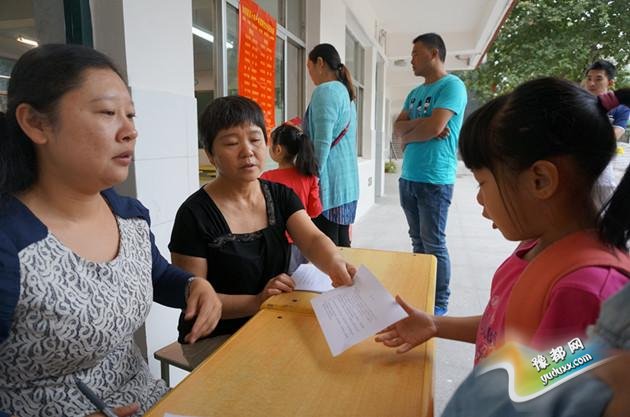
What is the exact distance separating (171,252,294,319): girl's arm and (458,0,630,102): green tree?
7.63m

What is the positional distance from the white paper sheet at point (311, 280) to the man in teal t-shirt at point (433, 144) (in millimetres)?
1230

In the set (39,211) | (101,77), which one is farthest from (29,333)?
(101,77)

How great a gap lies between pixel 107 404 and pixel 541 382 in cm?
87

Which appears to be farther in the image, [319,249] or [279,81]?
[279,81]

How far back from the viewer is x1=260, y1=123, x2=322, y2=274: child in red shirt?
85.8 inches

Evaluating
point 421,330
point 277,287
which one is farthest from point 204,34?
point 421,330

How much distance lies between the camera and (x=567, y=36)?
8266mm

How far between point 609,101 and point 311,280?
891 mm

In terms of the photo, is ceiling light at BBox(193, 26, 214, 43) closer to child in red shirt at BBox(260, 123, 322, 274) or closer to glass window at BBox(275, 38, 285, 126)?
child in red shirt at BBox(260, 123, 322, 274)

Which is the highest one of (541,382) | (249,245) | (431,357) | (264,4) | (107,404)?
(264,4)

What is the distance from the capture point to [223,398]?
73cm

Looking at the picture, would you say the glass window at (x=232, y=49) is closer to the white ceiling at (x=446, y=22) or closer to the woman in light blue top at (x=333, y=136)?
the woman in light blue top at (x=333, y=136)

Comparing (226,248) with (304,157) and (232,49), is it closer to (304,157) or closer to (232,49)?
(304,157)

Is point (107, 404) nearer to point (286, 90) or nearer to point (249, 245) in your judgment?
point (249, 245)
